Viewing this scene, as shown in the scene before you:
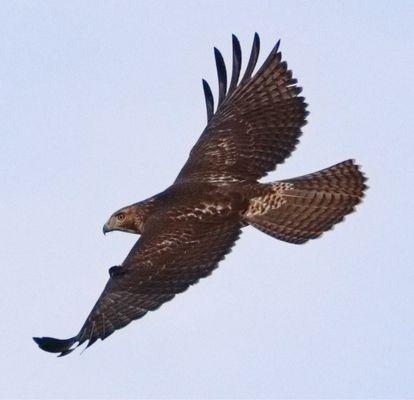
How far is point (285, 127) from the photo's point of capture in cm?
2109

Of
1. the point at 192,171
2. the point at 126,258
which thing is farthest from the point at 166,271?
the point at 192,171

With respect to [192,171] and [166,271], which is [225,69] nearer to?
[192,171]

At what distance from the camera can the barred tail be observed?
20.7 meters

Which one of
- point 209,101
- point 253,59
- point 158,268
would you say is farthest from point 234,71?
point 158,268

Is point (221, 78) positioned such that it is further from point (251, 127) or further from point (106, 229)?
point (106, 229)

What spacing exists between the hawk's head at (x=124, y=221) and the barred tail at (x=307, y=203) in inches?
57.8

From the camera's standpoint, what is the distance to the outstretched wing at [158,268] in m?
19.6

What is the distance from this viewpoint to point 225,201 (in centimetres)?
2080

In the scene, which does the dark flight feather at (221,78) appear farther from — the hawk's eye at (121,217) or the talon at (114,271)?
the talon at (114,271)

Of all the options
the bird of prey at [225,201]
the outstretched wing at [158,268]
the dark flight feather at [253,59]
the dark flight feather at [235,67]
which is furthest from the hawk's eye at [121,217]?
the dark flight feather at [253,59]

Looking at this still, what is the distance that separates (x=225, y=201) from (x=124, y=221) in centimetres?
152

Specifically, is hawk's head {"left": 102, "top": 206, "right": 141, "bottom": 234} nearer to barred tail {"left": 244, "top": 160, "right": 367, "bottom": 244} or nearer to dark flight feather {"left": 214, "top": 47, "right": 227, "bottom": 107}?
barred tail {"left": 244, "top": 160, "right": 367, "bottom": 244}

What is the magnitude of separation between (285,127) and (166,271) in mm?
2445

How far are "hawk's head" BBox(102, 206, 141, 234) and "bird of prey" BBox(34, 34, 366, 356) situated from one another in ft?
0.04
